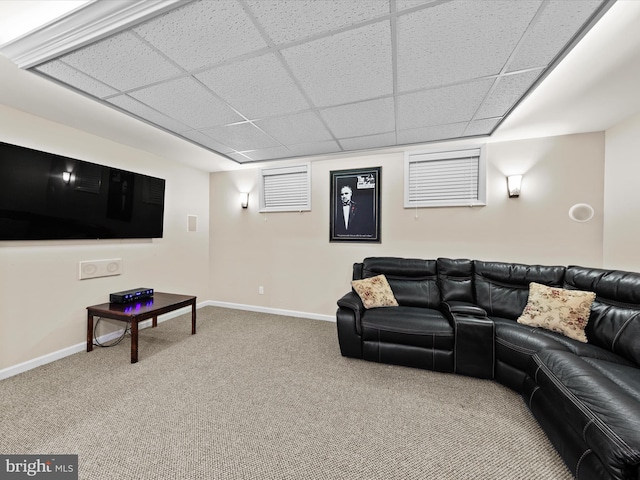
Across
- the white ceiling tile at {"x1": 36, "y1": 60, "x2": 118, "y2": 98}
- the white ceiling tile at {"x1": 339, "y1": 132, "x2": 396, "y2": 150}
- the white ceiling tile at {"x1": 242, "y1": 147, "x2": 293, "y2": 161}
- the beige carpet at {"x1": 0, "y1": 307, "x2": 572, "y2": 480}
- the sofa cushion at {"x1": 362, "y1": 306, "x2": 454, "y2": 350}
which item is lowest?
the beige carpet at {"x1": 0, "y1": 307, "x2": 572, "y2": 480}

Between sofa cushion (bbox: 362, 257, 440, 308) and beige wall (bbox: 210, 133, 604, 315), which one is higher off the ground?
beige wall (bbox: 210, 133, 604, 315)

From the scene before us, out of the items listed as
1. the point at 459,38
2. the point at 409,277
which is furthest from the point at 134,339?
the point at 459,38

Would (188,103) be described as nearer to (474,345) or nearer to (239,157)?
(239,157)

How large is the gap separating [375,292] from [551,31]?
2.47m

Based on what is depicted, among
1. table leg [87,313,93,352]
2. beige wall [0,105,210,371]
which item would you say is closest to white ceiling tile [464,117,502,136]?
beige wall [0,105,210,371]

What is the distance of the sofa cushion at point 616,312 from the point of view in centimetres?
181

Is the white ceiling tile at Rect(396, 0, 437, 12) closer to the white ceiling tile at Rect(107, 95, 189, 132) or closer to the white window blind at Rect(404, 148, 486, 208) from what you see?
the white ceiling tile at Rect(107, 95, 189, 132)

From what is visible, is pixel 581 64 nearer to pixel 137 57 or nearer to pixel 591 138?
pixel 591 138

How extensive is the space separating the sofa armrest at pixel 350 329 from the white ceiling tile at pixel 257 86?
6.82ft

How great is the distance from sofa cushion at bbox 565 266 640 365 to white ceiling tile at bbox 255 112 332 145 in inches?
117

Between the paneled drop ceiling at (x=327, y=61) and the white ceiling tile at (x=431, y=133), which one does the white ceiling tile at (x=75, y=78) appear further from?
the white ceiling tile at (x=431, y=133)

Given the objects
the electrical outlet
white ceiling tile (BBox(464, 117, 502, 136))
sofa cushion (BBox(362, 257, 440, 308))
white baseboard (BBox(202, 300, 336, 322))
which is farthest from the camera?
white baseboard (BBox(202, 300, 336, 322))

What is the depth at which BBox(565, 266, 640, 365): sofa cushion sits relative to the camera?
1.81m

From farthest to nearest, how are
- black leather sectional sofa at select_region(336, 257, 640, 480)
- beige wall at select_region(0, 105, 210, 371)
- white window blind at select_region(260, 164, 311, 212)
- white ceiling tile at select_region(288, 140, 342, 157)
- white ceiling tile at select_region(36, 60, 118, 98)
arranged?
white window blind at select_region(260, 164, 311, 212), white ceiling tile at select_region(288, 140, 342, 157), beige wall at select_region(0, 105, 210, 371), white ceiling tile at select_region(36, 60, 118, 98), black leather sectional sofa at select_region(336, 257, 640, 480)
